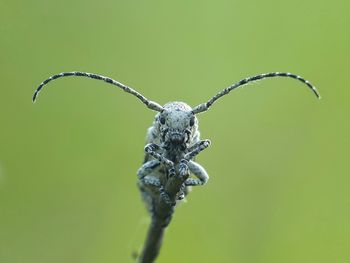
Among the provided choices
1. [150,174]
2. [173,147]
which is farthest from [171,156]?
[150,174]

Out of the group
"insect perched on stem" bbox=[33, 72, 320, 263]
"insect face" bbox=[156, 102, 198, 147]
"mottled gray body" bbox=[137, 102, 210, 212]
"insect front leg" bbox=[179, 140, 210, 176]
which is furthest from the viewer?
"insect face" bbox=[156, 102, 198, 147]

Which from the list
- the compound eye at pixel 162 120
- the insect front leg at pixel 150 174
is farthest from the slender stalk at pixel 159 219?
the compound eye at pixel 162 120

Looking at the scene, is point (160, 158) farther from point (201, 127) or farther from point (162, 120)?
point (201, 127)

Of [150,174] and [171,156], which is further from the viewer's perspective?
[150,174]

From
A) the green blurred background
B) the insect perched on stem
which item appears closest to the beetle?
the insect perched on stem

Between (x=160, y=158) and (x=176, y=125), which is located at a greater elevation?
(x=176, y=125)

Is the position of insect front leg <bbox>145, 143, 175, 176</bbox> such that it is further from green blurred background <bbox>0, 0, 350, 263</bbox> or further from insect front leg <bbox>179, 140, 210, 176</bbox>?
green blurred background <bbox>0, 0, 350, 263</bbox>
